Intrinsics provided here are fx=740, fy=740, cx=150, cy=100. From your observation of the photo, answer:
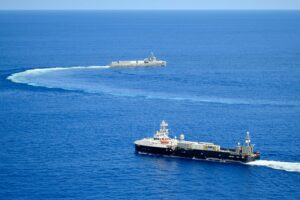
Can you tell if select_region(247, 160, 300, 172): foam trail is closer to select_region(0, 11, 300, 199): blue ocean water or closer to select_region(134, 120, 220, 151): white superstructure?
select_region(0, 11, 300, 199): blue ocean water

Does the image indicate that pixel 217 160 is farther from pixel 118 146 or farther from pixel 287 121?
pixel 287 121

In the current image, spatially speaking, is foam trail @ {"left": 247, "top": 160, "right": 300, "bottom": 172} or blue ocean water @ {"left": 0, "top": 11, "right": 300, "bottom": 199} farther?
foam trail @ {"left": 247, "top": 160, "right": 300, "bottom": 172}

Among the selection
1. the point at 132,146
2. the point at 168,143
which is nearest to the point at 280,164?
the point at 168,143

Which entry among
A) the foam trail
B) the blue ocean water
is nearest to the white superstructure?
the blue ocean water

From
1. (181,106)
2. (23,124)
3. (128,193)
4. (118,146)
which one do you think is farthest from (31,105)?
(128,193)

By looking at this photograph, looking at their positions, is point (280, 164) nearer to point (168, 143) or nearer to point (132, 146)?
point (168, 143)

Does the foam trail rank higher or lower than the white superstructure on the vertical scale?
lower

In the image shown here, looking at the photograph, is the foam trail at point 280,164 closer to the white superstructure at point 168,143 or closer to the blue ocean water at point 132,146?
the blue ocean water at point 132,146

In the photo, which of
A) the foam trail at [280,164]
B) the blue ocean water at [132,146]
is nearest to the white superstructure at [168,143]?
the blue ocean water at [132,146]

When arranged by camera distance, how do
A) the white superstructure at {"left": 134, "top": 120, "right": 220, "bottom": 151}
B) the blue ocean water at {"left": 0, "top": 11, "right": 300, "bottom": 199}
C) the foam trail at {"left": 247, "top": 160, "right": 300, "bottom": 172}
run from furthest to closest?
the white superstructure at {"left": 134, "top": 120, "right": 220, "bottom": 151} → the foam trail at {"left": 247, "top": 160, "right": 300, "bottom": 172} → the blue ocean water at {"left": 0, "top": 11, "right": 300, "bottom": 199}
